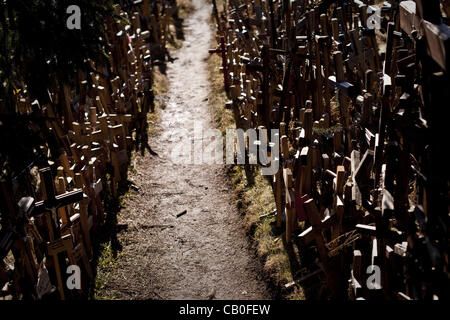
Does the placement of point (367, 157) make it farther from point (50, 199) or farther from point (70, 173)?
point (70, 173)

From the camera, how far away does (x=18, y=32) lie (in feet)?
17.2

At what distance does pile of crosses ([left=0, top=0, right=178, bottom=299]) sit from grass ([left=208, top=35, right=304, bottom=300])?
1856 millimetres

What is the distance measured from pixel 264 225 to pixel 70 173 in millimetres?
2585

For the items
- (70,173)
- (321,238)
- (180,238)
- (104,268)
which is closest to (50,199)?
(70,173)

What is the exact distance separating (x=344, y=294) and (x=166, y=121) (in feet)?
21.5

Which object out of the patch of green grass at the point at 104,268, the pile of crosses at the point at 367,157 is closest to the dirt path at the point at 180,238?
the patch of green grass at the point at 104,268

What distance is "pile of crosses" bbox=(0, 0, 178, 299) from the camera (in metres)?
5.24

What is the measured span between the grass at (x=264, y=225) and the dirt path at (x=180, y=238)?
134mm

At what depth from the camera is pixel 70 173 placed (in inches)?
264

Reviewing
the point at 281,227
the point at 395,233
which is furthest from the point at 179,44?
the point at 395,233

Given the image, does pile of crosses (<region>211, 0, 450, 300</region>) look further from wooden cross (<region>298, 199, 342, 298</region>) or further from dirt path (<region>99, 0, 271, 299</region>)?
dirt path (<region>99, 0, 271, 299</region>)

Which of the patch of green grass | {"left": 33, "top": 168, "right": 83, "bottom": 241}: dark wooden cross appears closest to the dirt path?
the patch of green grass

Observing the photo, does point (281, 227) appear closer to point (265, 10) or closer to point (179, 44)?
point (265, 10)

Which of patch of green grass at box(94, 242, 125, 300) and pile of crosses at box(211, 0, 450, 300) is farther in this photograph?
patch of green grass at box(94, 242, 125, 300)
